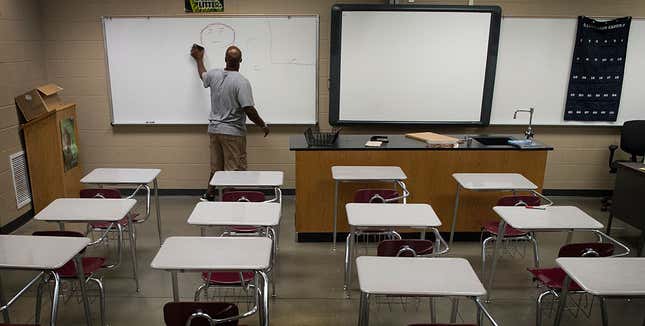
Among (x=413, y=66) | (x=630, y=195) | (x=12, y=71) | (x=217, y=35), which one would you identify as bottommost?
(x=630, y=195)

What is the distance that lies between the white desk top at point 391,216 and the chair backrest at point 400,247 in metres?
0.22

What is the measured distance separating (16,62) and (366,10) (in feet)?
11.8

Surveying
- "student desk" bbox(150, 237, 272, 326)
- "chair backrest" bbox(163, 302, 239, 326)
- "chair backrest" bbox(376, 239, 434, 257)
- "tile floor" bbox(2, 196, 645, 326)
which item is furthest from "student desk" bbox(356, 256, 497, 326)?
"tile floor" bbox(2, 196, 645, 326)

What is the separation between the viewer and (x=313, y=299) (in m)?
3.36

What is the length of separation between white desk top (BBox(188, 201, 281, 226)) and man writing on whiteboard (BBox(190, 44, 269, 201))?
1.56 metres

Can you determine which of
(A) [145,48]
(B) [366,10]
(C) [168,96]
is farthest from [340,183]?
(A) [145,48]

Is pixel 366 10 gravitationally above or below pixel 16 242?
above

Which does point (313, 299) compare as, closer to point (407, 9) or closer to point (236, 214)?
point (236, 214)

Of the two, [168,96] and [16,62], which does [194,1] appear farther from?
[16,62]

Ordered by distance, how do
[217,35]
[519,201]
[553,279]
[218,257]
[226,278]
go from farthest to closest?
[217,35] < [519,201] < [553,279] < [226,278] < [218,257]

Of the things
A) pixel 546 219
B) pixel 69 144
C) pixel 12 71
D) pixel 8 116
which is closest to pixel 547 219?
pixel 546 219

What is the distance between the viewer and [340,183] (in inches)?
167

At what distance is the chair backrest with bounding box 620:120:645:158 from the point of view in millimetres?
5051

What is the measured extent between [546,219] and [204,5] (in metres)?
3.99
